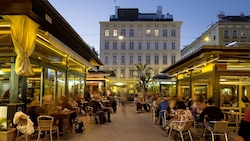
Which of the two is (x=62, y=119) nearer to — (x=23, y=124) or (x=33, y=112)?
(x=33, y=112)

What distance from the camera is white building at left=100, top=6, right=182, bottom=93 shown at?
5900 centimetres

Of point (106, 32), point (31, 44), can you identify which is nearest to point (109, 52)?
point (106, 32)

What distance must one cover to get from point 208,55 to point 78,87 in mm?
9785

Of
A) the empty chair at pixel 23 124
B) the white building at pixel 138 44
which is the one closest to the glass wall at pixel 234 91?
the empty chair at pixel 23 124

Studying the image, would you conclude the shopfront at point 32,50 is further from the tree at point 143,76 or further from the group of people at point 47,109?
the tree at point 143,76

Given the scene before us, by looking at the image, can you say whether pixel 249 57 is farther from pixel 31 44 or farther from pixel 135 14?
pixel 135 14

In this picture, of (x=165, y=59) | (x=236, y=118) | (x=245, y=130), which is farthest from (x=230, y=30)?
(x=245, y=130)

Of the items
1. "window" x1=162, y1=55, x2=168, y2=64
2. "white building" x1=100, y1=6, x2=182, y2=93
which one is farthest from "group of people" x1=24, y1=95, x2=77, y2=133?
"window" x1=162, y1=55, x2=168, y2=64

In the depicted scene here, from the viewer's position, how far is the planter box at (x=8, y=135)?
698cm

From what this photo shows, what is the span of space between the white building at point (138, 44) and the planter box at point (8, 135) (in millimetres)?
51137

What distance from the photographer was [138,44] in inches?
2340

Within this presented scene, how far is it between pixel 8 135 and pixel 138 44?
174 feet

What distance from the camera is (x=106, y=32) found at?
196 ft

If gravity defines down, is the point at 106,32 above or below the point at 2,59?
Result: above
